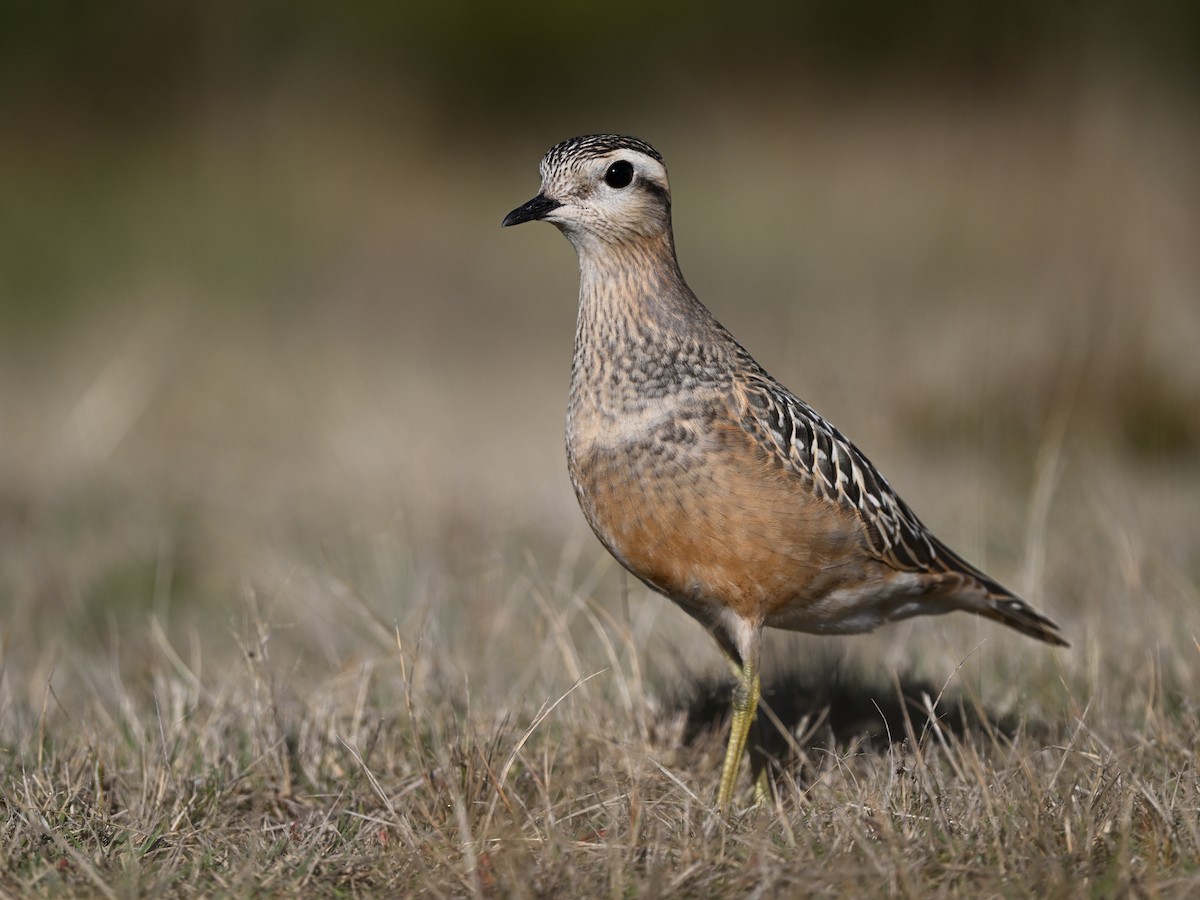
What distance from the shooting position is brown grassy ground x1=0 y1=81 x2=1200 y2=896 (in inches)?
139

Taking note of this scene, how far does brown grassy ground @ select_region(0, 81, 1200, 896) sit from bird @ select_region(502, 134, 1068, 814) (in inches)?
A: 16.0

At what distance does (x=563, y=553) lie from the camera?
20.3 ft

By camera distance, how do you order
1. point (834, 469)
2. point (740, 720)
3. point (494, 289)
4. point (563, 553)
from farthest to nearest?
point (494, 289), point (563, 553), point (834, 469), point (740, 720)

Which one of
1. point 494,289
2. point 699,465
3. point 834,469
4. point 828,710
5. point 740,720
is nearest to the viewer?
point 699,465

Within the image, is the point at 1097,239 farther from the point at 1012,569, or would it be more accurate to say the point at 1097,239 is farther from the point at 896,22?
the point at 896,22

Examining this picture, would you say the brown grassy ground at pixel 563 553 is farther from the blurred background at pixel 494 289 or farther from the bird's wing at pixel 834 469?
the bird's wing at pixel 834 469

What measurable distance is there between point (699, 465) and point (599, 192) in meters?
0.96

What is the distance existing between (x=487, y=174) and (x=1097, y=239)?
34.0ft

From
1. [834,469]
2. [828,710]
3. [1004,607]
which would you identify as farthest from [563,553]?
[1004,607]

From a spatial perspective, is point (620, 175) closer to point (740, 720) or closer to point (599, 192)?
point (599, 192)

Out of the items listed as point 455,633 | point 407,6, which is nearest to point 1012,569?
point 455,633

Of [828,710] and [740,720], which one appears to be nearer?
[740,720]

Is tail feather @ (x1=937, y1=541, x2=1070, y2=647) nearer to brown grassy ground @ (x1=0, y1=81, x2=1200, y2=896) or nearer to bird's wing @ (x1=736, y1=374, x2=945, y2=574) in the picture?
bird's wing @ (x1=736, y1=374, x2=945, y2=574)

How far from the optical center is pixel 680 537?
4.09 m
